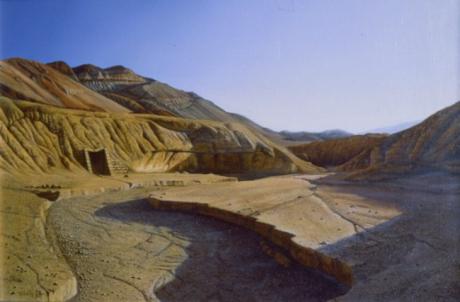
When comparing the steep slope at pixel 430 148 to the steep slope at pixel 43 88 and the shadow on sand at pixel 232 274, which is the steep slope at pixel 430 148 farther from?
the steep slope at pixel 43 88

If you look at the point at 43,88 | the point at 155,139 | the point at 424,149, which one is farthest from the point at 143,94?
the point at 424,149

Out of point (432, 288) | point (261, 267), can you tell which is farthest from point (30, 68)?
point (432, 288)

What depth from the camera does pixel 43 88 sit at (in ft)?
74.2

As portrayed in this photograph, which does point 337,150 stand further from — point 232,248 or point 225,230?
point 232,248

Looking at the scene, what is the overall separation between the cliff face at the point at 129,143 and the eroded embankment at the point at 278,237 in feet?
22.9

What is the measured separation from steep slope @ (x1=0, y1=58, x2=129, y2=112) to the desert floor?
480 inches

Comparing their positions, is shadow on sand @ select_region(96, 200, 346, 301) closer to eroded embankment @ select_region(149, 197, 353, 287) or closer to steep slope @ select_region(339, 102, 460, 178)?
eroded embankment @ select_region(149, 197, 353, 287)

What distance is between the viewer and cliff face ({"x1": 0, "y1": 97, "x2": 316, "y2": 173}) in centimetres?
1288

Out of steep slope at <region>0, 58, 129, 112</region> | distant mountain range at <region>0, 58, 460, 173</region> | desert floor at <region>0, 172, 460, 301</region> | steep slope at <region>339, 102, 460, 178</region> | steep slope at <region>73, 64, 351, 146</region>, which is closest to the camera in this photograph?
desert floor at <region>0, 172, 460, 301</region>

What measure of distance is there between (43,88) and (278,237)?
22.2 m

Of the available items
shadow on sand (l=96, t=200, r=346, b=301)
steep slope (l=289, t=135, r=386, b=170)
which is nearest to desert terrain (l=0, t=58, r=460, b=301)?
shadow on sand (l=96, t=200, r=346, b=301)

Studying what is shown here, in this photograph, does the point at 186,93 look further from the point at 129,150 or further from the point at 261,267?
the point at 261,267

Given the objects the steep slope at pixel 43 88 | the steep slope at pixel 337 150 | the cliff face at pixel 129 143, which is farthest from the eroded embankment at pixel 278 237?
the steep slope at pixel 337 150

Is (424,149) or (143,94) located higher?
(143,94)
